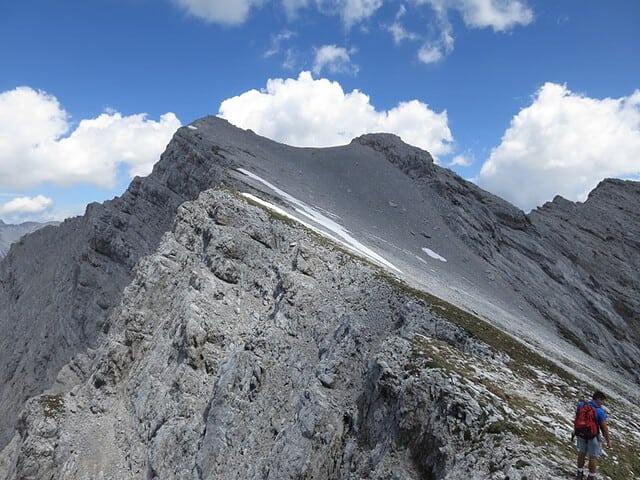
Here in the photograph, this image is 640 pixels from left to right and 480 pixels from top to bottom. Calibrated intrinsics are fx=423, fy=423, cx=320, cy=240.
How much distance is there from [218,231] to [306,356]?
1316 cm

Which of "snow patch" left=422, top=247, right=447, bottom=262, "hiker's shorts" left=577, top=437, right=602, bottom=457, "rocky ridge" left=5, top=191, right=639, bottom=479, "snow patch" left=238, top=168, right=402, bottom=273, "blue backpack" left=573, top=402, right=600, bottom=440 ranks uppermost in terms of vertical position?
"snow patch" left=422, top=247, right=447, bottom=262

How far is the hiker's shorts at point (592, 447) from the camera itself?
10.5m

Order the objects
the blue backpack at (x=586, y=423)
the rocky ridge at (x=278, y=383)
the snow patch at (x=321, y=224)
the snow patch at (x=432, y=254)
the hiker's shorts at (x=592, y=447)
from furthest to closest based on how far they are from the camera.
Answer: the snow patch at (x=432, y=254) < the snow patch at (x=321, y=224) < the rocky ridge at (x=278, y=383) < the blue backpack at (x=586, y=423) < the hiker's shorts at (x=592, y=447)

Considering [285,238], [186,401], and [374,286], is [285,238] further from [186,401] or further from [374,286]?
[186,401]

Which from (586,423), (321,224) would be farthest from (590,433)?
(321,224)

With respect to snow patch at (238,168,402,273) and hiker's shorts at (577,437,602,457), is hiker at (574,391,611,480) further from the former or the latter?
snow patch at (238,168,402,273)

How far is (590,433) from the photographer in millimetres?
10703

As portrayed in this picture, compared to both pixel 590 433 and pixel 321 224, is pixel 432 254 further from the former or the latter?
pixel 590 433

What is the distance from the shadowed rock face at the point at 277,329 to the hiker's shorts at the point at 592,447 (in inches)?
52.8

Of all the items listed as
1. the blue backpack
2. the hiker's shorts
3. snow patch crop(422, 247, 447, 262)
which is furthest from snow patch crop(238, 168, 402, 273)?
the hiker's shorts

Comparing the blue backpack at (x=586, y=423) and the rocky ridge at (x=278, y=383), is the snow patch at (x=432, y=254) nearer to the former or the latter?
the rocky ridge at (x=278, y=383)

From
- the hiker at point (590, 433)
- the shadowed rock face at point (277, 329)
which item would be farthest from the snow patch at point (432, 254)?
the hiker at point (590, 433)

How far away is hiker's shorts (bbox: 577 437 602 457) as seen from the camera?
10.5m

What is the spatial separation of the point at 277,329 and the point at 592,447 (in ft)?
56.0
